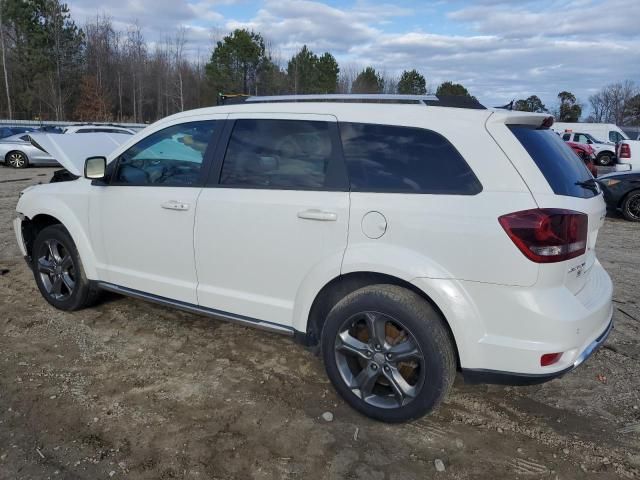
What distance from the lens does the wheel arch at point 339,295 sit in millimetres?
2846

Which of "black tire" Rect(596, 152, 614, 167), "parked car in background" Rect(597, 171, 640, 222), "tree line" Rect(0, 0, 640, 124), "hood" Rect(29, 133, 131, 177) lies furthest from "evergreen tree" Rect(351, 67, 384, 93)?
"hood" Rect(29, 133, 131, 177)

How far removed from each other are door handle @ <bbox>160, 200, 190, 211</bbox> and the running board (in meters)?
0.70

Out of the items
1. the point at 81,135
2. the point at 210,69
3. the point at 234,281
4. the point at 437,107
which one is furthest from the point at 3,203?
the point at 210,69

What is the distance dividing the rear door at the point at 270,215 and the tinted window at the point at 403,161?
0.37 feet

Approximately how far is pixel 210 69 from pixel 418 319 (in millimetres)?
58216

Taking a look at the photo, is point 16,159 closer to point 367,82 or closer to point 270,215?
A: point 270,215

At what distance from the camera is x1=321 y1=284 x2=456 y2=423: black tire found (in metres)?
2.77

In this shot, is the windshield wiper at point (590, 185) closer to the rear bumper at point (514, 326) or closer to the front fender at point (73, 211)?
the rear bumper at point (514, 326)

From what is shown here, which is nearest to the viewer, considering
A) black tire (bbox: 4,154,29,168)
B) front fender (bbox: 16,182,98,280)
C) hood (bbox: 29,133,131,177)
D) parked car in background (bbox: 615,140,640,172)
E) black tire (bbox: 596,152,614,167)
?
front fender (bbox: 16,182,98,280)

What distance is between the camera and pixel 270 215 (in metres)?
3.22

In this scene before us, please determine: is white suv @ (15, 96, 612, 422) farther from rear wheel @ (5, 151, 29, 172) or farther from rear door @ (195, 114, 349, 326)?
rear wheel @ (5, 151, 29, 172)

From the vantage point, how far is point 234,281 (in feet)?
11.4

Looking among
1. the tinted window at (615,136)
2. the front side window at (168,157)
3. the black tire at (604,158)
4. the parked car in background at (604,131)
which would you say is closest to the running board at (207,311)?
the front side window at (168,157)

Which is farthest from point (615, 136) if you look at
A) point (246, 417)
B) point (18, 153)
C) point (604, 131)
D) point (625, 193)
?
point (246, 417)
